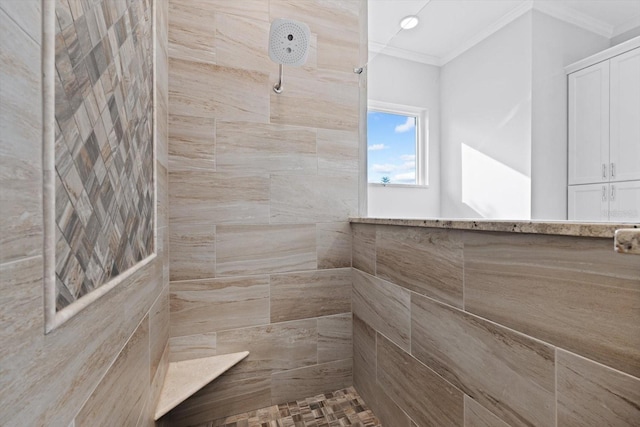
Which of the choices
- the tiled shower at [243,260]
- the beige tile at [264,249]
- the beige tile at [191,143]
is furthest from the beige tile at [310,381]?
the beige tile at [191,143]

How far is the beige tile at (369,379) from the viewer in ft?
3.59

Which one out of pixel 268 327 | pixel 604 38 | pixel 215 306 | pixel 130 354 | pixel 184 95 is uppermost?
pixel 604 38

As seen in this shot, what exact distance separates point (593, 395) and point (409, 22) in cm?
233

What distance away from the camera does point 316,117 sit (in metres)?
1.41

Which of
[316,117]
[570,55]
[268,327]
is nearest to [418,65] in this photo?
→ [570,55]

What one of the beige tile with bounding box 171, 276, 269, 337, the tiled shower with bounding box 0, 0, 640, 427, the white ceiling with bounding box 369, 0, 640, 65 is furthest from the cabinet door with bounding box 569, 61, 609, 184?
the beige tile with bounding box 171, 276, 269, 337

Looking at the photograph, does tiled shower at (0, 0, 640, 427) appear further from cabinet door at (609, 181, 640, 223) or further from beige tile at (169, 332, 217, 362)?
cabinet door at (609, 181, 640, 223)

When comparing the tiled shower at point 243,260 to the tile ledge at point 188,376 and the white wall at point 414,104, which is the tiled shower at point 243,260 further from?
the white wall at point 414,104

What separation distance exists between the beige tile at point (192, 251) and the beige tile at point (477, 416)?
1.06 meters

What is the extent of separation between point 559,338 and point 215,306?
1.21 metres

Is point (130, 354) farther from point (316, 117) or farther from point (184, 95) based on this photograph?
point (316, 117)

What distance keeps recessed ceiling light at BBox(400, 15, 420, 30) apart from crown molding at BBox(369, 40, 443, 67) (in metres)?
0.14

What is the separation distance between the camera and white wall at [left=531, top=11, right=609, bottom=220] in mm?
1650

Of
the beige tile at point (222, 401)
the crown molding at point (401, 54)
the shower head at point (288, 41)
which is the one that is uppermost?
the crown molding at point (401, 54)
